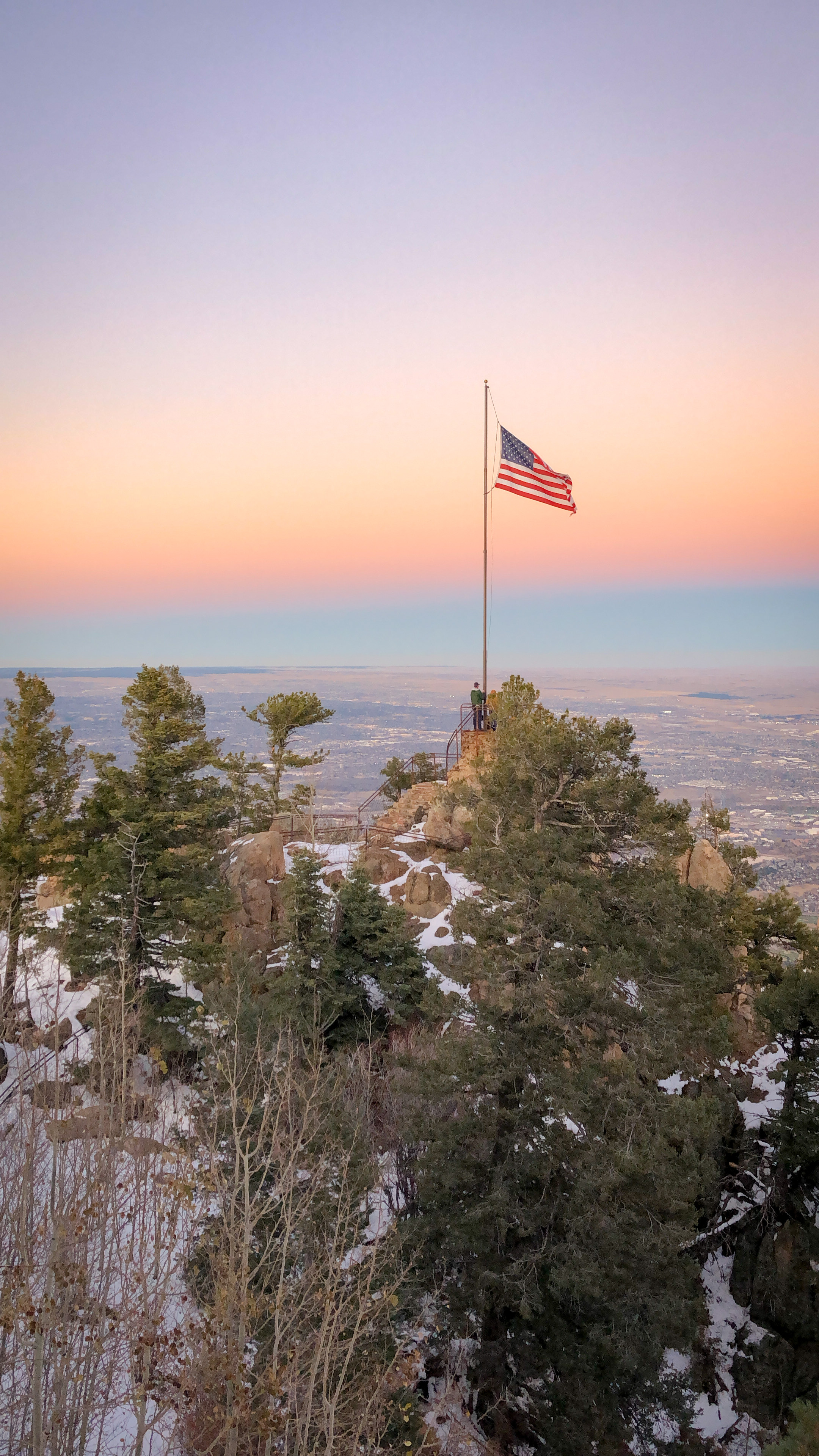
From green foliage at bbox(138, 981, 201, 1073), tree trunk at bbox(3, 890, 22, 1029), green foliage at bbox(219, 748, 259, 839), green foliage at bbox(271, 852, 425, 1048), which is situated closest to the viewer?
tree trunk at bbox(3, 890, 22, 1029)

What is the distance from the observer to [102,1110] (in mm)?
10719

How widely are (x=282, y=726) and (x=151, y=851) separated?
19.5m

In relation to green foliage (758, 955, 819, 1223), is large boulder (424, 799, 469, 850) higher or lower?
higher

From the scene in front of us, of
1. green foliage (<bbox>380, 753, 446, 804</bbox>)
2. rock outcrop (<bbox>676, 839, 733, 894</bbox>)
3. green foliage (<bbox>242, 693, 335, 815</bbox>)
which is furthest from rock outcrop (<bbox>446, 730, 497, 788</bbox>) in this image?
green foliage (<bbox>242, 693, 335, 815</bbox>)

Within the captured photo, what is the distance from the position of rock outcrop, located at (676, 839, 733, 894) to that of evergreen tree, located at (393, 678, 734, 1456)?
39.3 ft

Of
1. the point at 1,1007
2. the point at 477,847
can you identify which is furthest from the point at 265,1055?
the point at 477,847

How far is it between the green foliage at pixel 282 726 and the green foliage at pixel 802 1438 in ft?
130

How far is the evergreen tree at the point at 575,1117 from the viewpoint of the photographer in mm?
15320

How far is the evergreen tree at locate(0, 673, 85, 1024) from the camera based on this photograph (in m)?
25.6

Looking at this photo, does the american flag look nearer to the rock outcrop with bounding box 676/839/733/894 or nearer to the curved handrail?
the curved handrail

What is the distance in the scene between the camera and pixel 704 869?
29594mm

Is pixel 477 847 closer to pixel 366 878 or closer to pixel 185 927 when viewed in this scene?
pixel 366 878

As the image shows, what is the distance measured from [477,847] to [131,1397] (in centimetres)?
1166

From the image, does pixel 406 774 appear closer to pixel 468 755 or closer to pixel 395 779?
pixel 395 779
